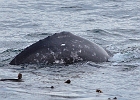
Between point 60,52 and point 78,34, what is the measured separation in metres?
6.83

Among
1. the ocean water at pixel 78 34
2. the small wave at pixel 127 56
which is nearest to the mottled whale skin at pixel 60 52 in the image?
the ocean water at pixel 78 34

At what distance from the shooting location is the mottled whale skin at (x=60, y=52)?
9742mm

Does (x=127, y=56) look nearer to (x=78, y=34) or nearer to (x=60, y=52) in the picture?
(x=60, y=52)

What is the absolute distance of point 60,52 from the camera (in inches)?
387

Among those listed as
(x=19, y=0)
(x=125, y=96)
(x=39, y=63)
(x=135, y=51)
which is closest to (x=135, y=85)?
(x=125, y=96)

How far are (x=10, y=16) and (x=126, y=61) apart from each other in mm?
11476

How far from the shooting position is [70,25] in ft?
61.4

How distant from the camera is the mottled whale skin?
974 centimetres

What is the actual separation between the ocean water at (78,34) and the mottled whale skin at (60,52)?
6.2 inches

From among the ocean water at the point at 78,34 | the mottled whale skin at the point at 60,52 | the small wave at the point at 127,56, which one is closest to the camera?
the ocean water at the point at 78,34

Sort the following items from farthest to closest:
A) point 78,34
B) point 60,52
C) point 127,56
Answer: point 78,34 → point 127,56 → point 60,52

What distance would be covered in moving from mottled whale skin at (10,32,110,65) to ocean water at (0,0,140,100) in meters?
0.16

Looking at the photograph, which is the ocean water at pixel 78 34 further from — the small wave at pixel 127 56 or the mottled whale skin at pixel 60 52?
the mottled whale skin at pixel 60 52

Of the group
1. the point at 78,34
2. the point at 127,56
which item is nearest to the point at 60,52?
the point at 127,56
